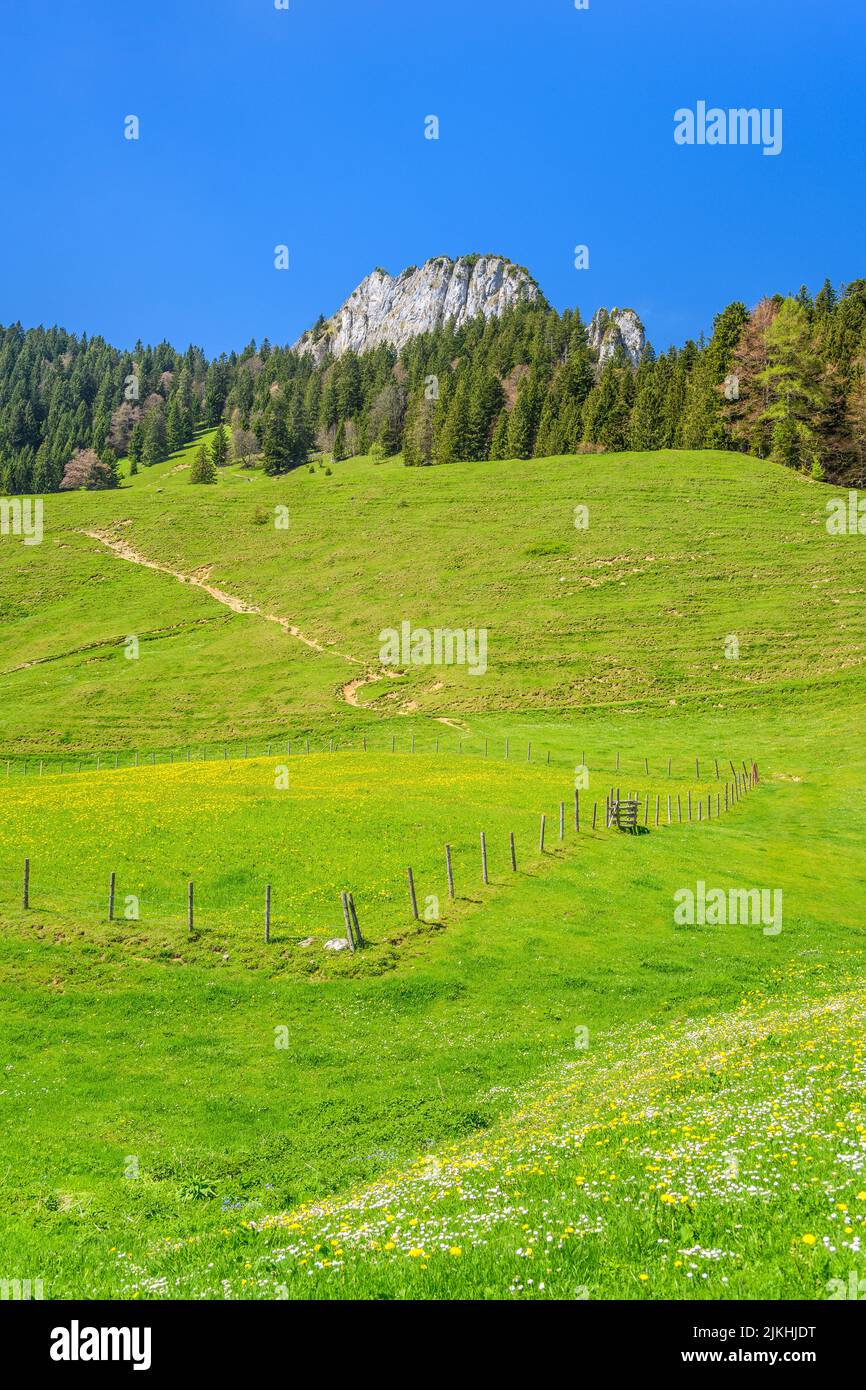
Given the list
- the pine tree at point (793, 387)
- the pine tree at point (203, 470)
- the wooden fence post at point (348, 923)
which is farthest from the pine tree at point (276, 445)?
the wooden fence post at point (348, 923)

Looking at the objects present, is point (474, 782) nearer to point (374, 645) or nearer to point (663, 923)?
point (663, 923)

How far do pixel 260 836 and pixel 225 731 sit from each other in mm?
39492

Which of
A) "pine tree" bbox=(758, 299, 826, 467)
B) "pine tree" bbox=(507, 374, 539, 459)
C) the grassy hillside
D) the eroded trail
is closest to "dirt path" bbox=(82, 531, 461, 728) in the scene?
the eroded trail

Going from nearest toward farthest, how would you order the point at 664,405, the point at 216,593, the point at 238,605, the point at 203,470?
the point at 238,605, the point at 216,593, the point at 664,405, the point at 203,470

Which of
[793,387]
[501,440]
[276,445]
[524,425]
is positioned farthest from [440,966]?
[276,445]

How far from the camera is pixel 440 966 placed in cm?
2712

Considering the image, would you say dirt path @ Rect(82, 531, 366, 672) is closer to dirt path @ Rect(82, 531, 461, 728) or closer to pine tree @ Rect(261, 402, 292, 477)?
dirt path @ Rect(82, 531, 461, 728)

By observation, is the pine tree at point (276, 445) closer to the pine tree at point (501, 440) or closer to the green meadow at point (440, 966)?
the pine tree at point (501, 440)

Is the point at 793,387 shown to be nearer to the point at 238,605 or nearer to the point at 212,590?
the point at 238,605

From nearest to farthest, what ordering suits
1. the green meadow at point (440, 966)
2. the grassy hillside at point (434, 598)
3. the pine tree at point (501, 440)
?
the green meadow at point (440, 966) < the grassy hillside at point (434, 598) < the pine tree at point (501, 440)

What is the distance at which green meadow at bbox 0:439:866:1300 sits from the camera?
33.6ft

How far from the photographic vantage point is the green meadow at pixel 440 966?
403 inches

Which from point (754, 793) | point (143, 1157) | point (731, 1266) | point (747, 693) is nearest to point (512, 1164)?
point (731, 1266)

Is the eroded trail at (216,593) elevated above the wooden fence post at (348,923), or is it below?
above
